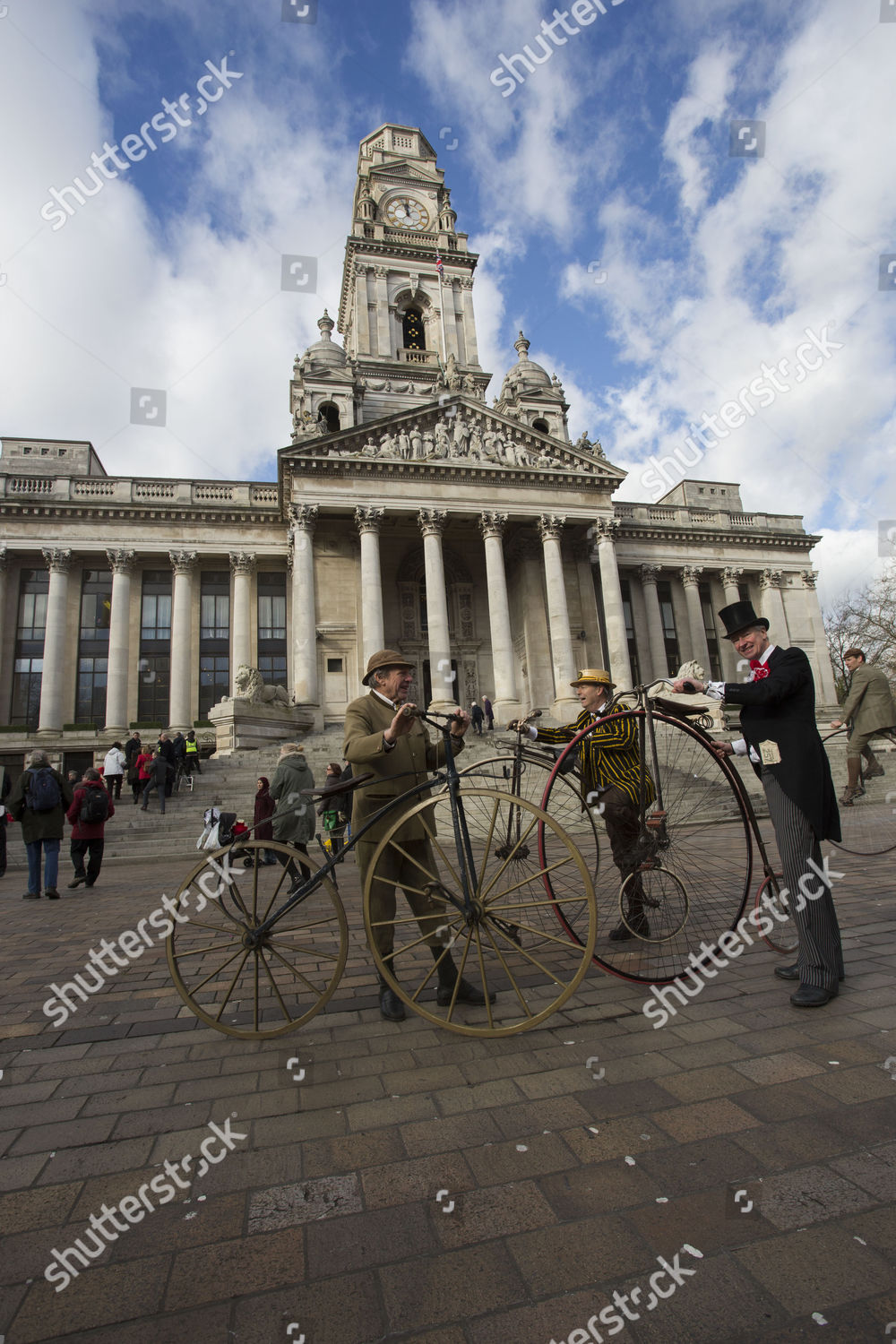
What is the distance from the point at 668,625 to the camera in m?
38.7

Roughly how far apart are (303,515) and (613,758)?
25.6 metres

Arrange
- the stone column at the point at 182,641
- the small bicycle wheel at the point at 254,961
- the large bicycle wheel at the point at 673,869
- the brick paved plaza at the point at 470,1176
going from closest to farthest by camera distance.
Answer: the brick paved plaza at the point at 470,1176
the small bicycle wheel at the point at 254,961
the large bicycle wheel at the point at 673,869
the stone column at the point at 182,641

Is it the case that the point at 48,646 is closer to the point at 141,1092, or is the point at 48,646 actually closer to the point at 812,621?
the point at 141,1092

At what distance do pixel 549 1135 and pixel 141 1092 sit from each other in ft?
6.39

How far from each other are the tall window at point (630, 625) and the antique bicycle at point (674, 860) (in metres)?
31.5

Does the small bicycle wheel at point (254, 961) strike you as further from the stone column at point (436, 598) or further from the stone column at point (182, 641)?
the stone column at point (182, 641)

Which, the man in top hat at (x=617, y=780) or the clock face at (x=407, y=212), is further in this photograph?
the clock face at (x=407, y=212)

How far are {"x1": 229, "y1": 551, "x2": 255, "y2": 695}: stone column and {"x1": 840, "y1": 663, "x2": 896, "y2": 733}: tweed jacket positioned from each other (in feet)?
94.2

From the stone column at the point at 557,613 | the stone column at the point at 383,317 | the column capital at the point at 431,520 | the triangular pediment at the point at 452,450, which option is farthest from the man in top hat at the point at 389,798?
the stone column at the point at 383,317

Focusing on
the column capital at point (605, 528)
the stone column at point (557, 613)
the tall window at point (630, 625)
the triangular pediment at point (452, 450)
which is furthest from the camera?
the tall window at point (630, 625)

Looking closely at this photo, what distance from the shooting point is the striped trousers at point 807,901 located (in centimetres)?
376

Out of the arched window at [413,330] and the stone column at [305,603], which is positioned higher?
the arched window at [413,330]

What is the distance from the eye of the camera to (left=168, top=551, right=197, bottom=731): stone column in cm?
3078

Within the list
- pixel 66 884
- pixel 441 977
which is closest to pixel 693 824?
pixel 441 977
